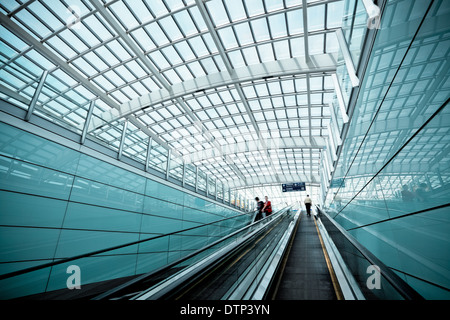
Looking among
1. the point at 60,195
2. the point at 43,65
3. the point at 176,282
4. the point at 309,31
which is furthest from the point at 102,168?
the point at 309,31

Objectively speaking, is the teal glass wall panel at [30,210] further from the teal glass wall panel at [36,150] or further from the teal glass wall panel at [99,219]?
the teal glass wall panel at [36,150]

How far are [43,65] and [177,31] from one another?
952 centimetres

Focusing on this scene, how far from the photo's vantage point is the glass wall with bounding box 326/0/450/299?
2203mm

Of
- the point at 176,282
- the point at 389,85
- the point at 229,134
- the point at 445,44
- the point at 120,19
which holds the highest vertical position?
the point at 120,19

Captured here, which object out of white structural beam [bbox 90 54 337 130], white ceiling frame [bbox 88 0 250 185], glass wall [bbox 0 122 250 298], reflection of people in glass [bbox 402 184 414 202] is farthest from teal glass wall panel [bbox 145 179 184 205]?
reflection of people in glass [bbox 402 184 414 202]

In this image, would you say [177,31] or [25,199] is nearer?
[25,199]

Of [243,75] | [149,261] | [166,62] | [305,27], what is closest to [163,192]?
[149,261]

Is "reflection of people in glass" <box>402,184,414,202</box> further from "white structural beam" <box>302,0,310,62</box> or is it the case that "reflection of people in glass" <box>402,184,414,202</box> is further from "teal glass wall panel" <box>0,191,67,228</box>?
"white structural beam" <box>302,0,310,62</box>

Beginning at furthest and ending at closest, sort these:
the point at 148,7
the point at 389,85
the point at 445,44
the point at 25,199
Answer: the point at 148,7 < the point at 25,199 < the point at 389,85 < the point at 445,44

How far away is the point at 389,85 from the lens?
3688 mm

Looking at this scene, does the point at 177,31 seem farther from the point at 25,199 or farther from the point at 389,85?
the point at 389,85

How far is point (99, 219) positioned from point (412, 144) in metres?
9.20

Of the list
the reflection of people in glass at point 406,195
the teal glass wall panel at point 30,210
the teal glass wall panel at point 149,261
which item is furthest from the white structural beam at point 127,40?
the reflection of people in glass at point 406,195

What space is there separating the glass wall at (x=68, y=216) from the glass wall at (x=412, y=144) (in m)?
4.89
